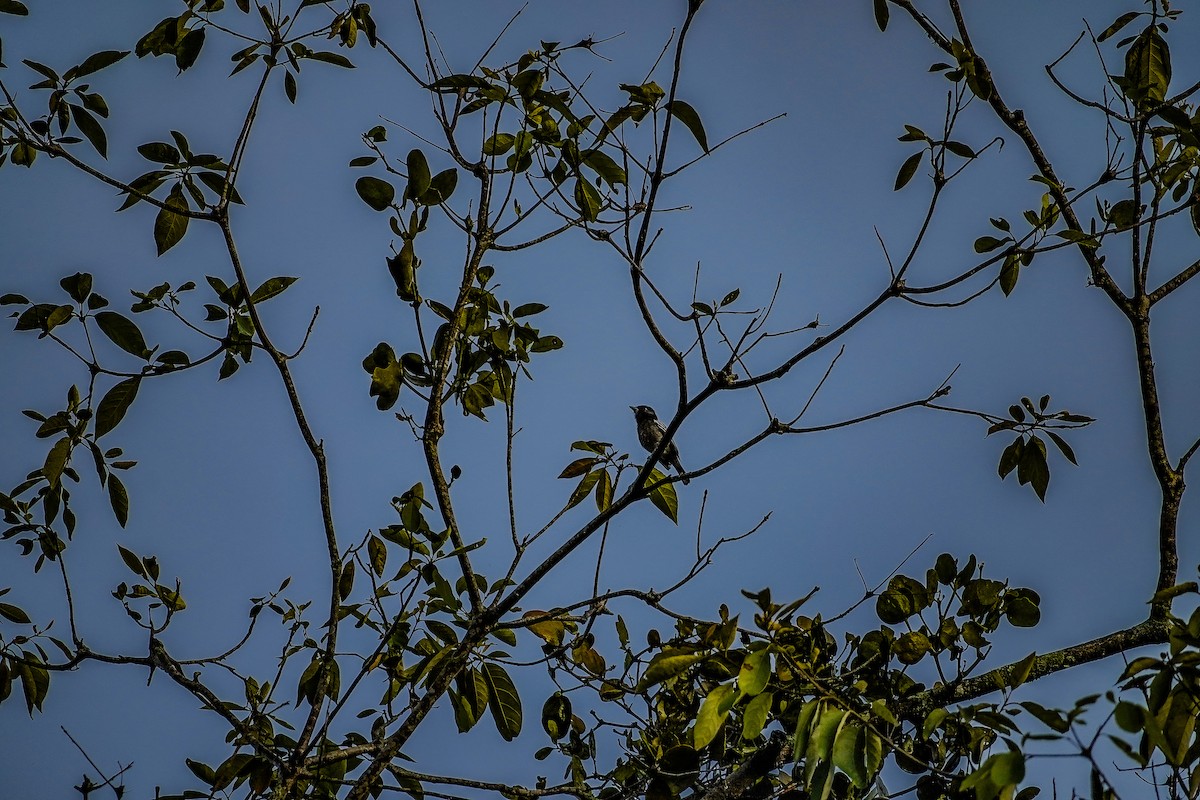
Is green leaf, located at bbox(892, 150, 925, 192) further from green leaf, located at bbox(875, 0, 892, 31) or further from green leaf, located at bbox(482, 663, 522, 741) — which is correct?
green leaf, located at bbox(482, 663, 522, 741)

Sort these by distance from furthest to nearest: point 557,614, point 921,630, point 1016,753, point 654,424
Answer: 1. point 654,424
2. point 921,630
3. point 557,614
4. point 1016,753

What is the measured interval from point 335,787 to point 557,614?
0.99 meters

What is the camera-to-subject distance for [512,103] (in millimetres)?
2898

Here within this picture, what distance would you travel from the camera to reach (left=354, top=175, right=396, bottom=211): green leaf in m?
2.97

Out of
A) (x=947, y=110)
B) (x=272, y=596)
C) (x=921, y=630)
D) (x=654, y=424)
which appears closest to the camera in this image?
(x=947, y=110)

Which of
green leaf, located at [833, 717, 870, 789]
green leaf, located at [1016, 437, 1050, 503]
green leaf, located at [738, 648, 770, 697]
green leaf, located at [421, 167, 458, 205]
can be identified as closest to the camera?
green leaf, located at [833, 717, 870, 789]

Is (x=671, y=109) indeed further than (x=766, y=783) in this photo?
No


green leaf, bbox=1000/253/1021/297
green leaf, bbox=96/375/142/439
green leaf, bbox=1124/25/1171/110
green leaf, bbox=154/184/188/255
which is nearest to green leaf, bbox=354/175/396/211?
green leaf, bbox=154/184/188/255

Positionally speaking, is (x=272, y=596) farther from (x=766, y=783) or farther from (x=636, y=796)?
(x=766, y=783)

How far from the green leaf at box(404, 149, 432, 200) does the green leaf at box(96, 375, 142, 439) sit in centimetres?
112

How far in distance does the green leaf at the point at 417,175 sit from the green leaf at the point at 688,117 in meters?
0.89

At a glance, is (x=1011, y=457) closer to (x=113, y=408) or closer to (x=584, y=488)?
(x=584, y=488)

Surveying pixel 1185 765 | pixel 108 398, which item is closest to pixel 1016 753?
pixel 1185 765

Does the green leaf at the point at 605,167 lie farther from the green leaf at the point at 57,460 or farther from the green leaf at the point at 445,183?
the green leaf at the point at 57,460
